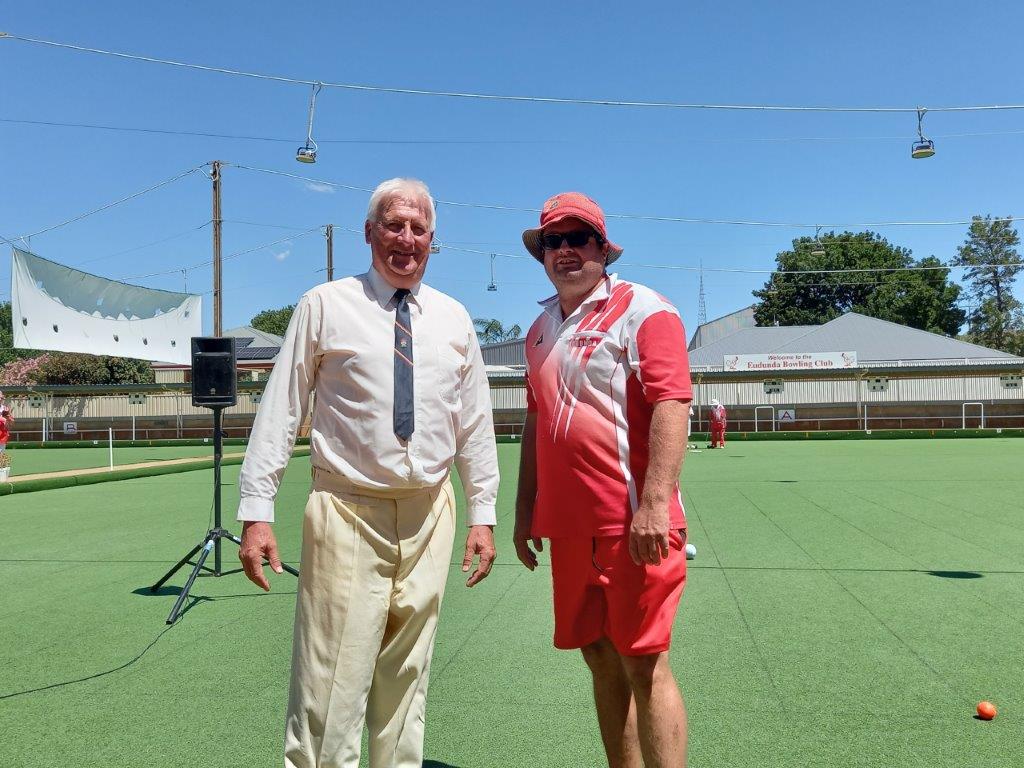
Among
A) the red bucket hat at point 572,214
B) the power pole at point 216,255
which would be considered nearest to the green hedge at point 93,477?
the power pole at point 216,255

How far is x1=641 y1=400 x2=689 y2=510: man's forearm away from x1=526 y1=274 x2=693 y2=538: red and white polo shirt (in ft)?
0.13

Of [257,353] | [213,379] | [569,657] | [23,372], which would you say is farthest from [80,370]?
[569,657]

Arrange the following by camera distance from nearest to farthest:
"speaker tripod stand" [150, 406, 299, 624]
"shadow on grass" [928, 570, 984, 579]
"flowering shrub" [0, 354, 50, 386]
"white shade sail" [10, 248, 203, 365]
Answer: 1. "speaker tripod stand" [150, 406, 299, 624]
2. "shadow on grass" [928, 570, 984, 579]
3. "white shade sail" [10, 248, 203, 365]
4. "flowering shrub" [0, 354, 50, 386]

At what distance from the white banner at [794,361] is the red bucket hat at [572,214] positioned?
36.2 meters

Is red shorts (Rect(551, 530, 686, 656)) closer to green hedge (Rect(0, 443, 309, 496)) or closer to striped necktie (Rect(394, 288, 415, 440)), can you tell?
striped necktie (Rect(394, 288, 415, 440))

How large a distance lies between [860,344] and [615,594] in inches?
1737

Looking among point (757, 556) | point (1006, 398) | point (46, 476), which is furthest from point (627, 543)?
point (1006, 398)

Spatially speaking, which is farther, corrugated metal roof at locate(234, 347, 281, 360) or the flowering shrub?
corrugated metal roof at locate(234, 347, 281, 360)

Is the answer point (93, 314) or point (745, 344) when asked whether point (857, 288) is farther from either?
point (93, 314)

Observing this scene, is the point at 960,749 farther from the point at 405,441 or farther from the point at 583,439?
the point at 405,441

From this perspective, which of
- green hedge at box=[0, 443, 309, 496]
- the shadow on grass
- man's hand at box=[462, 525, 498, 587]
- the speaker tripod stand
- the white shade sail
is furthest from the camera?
the white shade sail

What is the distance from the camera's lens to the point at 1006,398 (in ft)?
110

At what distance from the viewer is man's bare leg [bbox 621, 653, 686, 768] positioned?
2408 millimetres

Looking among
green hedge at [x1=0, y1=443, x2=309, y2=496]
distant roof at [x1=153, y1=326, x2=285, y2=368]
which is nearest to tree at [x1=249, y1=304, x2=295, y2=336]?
distant roof at [x1=153, y1=326, x2=285, y2=368]
